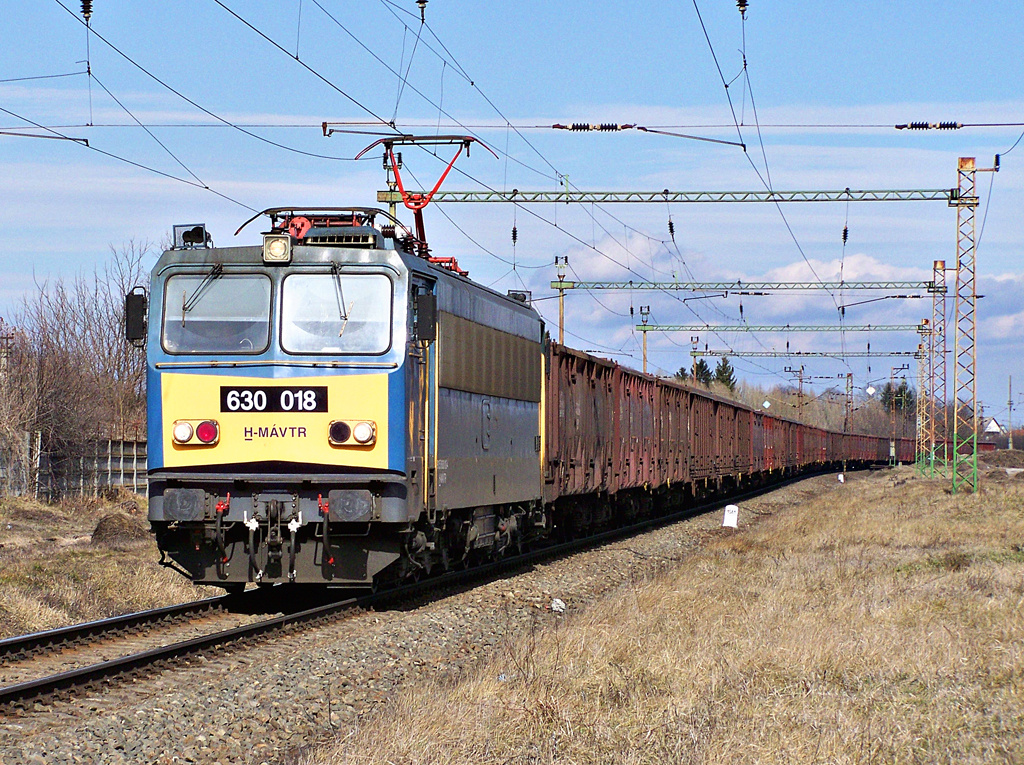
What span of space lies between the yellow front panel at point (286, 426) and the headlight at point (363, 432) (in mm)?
74

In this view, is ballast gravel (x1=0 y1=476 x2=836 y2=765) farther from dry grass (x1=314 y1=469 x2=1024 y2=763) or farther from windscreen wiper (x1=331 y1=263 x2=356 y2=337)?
windscreen wiper (x1=331 y1=263 x2=356 y2=337)

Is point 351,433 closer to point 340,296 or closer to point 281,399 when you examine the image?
point 281,399

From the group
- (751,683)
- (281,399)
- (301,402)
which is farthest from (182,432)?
(751,683)

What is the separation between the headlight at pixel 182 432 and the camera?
1102cm

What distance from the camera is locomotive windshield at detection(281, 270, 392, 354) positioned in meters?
11.1

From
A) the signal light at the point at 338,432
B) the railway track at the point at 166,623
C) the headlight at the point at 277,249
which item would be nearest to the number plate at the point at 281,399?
the signal light at the point at 338,432

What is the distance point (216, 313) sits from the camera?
11.3 m

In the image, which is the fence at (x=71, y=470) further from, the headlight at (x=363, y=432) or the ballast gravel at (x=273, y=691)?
the headlight at (x=363, y=432)

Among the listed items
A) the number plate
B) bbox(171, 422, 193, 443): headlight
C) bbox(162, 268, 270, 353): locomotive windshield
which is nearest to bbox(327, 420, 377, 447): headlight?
the number plate

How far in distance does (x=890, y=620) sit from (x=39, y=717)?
7.13 m

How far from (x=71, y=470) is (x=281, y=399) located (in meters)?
21.4

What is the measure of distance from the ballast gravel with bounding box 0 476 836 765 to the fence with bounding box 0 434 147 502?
19.6 m

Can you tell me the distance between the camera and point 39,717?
24.0 feet

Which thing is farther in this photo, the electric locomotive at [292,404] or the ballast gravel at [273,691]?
the electric locomotive at [292,404]
